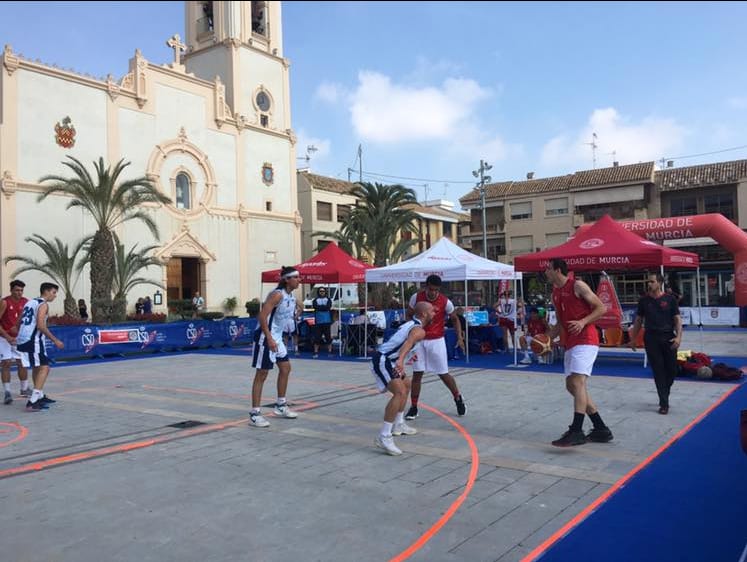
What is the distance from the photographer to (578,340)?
629 centimetres

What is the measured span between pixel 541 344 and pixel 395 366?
823 centimetres

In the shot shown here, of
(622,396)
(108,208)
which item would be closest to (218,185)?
(108,208)

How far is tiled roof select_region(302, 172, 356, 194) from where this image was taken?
46.8m

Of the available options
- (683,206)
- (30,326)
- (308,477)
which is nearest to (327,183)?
(683,206)

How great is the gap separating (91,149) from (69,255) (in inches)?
195

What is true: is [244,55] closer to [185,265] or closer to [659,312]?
[185,265]

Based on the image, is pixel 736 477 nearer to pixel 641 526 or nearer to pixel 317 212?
pixel 641 526

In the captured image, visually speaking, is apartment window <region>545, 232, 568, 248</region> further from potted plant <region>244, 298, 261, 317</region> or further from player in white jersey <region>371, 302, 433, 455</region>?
player in white jersey <region>371, 302, 433, 455</region>

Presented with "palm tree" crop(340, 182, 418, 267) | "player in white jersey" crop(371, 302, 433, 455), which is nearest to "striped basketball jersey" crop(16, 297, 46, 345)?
"player in white jersey" crop(371, 302, 433, 455)

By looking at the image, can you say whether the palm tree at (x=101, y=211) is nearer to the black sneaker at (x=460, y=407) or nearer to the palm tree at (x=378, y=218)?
the palm tree at (x=378, y=218)

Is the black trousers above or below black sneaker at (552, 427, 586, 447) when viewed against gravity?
above

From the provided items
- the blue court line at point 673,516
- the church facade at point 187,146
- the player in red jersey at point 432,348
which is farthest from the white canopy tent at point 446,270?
the church facade at point 187,146

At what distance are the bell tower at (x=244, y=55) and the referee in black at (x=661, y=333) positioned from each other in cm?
3144

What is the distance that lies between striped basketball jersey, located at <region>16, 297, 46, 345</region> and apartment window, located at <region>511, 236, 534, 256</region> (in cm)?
4331
